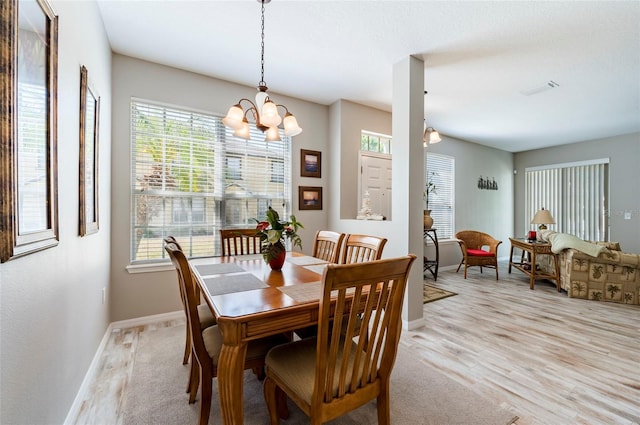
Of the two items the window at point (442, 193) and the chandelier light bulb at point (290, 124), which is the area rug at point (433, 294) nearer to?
the window at point (442, 193)

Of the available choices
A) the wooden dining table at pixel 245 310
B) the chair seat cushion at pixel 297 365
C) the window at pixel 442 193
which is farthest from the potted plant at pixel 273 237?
the window at pixel 442 193

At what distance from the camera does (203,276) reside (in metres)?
1.76

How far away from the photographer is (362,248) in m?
2.19

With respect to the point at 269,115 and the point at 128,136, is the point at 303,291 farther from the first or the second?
the point at 128,136

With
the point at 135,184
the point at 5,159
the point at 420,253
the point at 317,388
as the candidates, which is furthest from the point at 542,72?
the point at 135,184

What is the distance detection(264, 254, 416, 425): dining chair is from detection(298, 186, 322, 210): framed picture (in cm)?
261

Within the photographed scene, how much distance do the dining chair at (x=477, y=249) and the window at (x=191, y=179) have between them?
3569 mm

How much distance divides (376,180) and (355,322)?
3.39 meters

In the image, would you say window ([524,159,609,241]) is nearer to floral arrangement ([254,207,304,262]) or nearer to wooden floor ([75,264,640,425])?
wooden floor ([75,264,640,425])

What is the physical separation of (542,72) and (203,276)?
4033mm

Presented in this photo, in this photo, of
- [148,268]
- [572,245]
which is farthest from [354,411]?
[572,245]

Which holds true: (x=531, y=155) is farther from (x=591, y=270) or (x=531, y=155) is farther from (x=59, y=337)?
(x=59, y=337)

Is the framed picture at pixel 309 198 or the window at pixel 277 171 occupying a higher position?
the window at pixel 277 171

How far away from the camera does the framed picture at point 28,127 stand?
2.91 ft
